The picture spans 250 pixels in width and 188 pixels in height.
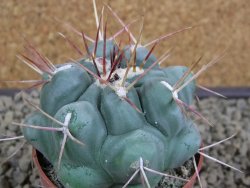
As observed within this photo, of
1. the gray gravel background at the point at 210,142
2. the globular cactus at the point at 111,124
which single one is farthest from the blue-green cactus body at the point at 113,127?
the gray gravel background at the point at 210,142

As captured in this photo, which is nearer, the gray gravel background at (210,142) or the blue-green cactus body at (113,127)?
the blue-green cactus body at (113,127)

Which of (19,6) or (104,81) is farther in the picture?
(19,6)

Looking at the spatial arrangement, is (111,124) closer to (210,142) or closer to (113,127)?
(113,127)

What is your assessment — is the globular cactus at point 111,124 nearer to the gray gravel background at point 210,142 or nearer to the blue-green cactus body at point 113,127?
the blue-green cactus body at point 113,127

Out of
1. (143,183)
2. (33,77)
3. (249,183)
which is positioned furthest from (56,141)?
(33,77)

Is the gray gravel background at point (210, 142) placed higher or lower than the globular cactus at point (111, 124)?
lower

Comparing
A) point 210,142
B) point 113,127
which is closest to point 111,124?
point 113,127

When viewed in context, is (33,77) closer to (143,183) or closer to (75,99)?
(75,99)
